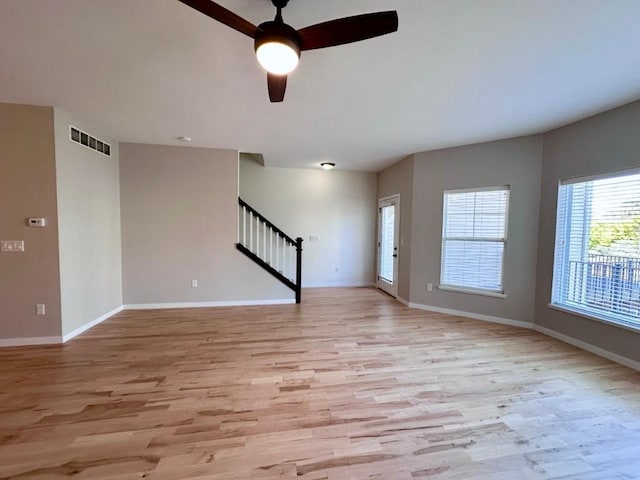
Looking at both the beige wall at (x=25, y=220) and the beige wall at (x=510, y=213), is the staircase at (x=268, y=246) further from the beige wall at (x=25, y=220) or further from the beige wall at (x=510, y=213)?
the beige wall at (x=25, y=220)

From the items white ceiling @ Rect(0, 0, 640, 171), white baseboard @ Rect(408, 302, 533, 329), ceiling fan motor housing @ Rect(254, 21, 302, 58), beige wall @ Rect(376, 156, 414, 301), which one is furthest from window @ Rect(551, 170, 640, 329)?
ceiling fan motor housing @ Rect(254, 21, 302, 58)

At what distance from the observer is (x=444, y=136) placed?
395 cm

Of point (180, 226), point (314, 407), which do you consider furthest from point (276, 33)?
point (180, 226)

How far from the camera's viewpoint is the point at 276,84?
1888mm

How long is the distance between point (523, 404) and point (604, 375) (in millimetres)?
1235

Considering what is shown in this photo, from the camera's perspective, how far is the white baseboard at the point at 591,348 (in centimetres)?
286

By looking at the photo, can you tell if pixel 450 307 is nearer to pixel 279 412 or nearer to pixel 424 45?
pixel 279 412

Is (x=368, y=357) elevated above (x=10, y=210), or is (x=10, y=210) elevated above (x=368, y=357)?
(x=10, y=210)

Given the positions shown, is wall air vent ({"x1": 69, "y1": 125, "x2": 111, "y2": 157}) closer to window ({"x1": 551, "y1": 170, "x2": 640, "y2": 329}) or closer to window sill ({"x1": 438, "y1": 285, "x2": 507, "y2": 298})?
window sill ({"x1": 438, "y1": 285, "x2": 507, "y2": 298})

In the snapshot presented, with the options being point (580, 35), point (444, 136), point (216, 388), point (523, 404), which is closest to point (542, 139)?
point (444, 136)

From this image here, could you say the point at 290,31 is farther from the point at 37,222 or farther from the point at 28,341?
the point at 28,341

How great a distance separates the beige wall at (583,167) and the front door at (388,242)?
2338 mm

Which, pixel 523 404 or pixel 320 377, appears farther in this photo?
pixel 320 377

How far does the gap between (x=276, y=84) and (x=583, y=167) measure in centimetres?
383
